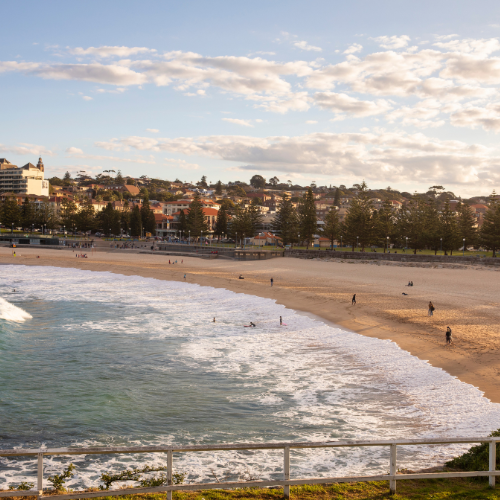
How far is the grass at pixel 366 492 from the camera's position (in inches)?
196

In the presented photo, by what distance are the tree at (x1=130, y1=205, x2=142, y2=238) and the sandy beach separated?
1582 inches

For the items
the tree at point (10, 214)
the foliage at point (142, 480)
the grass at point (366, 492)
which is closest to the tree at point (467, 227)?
the grass at point (366, 492)

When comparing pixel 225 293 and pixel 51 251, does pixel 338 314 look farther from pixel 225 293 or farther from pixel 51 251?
pixel 51 251

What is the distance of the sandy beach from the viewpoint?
16.4m

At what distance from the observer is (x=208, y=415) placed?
10.8m

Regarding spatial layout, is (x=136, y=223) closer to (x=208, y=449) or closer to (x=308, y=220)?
(x=308, y=220)

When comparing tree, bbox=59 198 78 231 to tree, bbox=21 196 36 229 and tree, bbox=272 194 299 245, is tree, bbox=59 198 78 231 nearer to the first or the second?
tree, bbox=21 196 36 229

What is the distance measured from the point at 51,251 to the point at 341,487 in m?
73.1

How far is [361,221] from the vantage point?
69375mm

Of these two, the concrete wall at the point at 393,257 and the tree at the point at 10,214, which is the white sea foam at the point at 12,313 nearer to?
the concrete wall at the point at 393,257

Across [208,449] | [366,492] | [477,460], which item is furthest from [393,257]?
[208,449]

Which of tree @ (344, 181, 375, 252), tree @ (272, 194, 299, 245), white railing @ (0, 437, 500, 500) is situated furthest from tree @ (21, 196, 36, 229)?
white railing @ (0, 437, 500, 500)

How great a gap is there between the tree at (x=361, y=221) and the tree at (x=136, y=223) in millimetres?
49919

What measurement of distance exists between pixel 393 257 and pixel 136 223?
6223 centimetres
